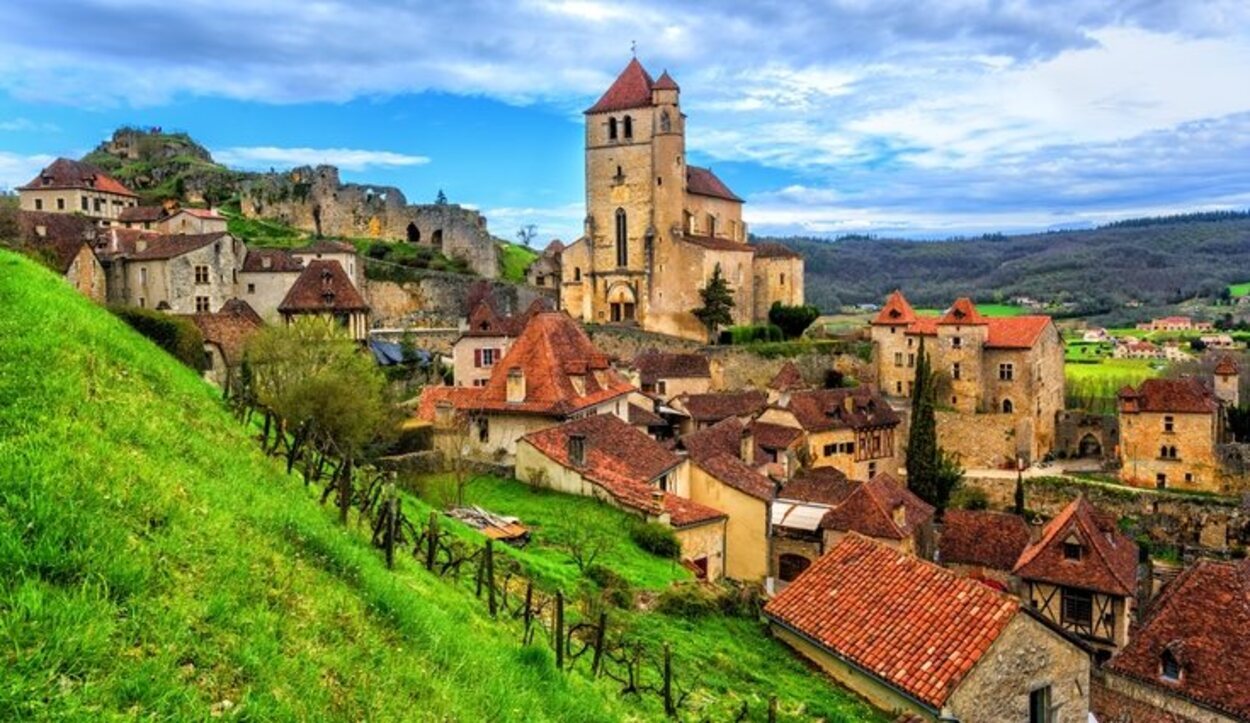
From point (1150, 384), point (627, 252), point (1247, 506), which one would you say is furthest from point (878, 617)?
point (627, 252)

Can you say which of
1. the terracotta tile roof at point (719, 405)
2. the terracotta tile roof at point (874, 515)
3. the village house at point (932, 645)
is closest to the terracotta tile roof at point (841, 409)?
the terracotta tile roof at point (719, 405)

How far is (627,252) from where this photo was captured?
6856 cm

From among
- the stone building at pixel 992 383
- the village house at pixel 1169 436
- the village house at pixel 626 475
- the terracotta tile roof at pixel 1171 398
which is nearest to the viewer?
the village house at pixel 626 475

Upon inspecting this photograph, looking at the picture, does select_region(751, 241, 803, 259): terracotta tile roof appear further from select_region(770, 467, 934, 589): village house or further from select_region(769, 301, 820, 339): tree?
select_region(770, 467, 934, 589): village house

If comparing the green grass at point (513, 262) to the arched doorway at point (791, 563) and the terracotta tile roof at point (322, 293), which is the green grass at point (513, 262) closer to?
the terracotta tile roof at point (322, 293)

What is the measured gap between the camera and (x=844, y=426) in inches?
2069

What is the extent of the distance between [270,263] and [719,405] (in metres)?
28.0

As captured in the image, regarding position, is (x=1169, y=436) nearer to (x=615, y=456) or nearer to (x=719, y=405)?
(x=719, y=405)

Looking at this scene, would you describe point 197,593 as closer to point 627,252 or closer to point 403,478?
point 403,478

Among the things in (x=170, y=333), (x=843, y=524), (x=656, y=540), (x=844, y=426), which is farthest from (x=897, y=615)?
(x=844, y=426)

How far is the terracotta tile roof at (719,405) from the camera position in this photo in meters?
49.3

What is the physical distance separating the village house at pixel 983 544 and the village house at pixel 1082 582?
11.3 ft

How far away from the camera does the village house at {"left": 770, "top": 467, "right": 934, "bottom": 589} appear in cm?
3034

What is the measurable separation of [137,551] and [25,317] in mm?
5982
